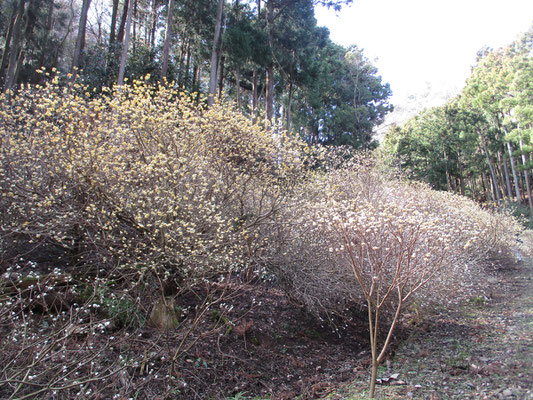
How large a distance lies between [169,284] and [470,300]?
7269mm

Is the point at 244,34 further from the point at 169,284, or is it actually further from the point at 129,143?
the point at 169,284

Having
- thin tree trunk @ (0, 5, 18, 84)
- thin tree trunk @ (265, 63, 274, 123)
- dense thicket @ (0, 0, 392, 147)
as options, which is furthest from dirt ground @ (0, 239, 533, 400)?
thin tree trunk @ (0, 5, 18, 84)

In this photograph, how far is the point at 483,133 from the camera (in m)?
24.6

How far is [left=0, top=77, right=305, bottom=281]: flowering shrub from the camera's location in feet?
16.4

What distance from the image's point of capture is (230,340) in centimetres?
540

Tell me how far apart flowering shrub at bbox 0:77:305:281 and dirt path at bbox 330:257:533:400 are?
281cm

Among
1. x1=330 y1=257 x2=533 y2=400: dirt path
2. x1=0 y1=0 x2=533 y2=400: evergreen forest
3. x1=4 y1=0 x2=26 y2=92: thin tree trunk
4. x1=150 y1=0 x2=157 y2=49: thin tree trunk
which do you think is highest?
x1=150 y1=0 x2=157 y2=49: thin tree trunk

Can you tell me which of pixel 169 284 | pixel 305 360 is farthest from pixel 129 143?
pixel 305 360

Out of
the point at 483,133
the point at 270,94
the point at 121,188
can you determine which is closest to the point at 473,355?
the point at 121,188

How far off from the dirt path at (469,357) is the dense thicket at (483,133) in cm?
1408

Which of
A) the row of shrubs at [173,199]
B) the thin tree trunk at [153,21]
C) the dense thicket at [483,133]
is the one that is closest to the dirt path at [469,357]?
the row of shrubs at [173,199]

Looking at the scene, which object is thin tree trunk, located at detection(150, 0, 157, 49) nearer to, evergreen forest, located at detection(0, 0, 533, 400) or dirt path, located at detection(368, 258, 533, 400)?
evergreen forest, located at detection(0, 0, 533, 400)

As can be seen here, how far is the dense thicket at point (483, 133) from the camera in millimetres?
20766

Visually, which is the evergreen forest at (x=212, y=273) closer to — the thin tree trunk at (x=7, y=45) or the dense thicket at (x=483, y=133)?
the thin tree trunk at (x=7, y=45)
